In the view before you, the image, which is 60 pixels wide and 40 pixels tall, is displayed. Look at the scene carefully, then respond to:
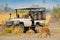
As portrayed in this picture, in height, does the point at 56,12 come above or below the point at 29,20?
below

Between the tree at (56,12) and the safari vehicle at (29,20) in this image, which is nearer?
the safari vehicle at (29,20)

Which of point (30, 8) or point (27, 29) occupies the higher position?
point (30, 8)

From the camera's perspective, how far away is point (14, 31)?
30.0 meters

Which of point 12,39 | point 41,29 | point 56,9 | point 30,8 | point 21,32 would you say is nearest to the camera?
point 12,39

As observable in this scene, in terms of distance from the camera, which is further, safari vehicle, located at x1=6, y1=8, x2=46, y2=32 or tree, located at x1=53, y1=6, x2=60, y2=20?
tree, located at x1=53, y1=6, x2=60, y2=20

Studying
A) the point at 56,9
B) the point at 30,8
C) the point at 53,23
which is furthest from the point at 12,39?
the point at 56,9

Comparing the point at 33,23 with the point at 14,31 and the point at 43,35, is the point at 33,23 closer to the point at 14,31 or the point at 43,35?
the point at 14,31

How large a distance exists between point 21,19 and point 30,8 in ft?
6.43

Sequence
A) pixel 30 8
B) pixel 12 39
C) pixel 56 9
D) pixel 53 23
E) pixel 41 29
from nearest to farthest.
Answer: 1. pixel 12 39
2. pixel 41 29
3. pixel 30 8
4. pixel 53 23
5. pixel 56 9

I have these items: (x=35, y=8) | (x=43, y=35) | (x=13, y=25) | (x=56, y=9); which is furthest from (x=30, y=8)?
(x=56, y=9)

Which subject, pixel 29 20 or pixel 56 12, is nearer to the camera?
pixel 29 20

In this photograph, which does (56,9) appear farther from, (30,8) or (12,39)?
(12,39)

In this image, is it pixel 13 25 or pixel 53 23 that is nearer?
pixel 13 25

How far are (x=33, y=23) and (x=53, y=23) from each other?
37.3ft
